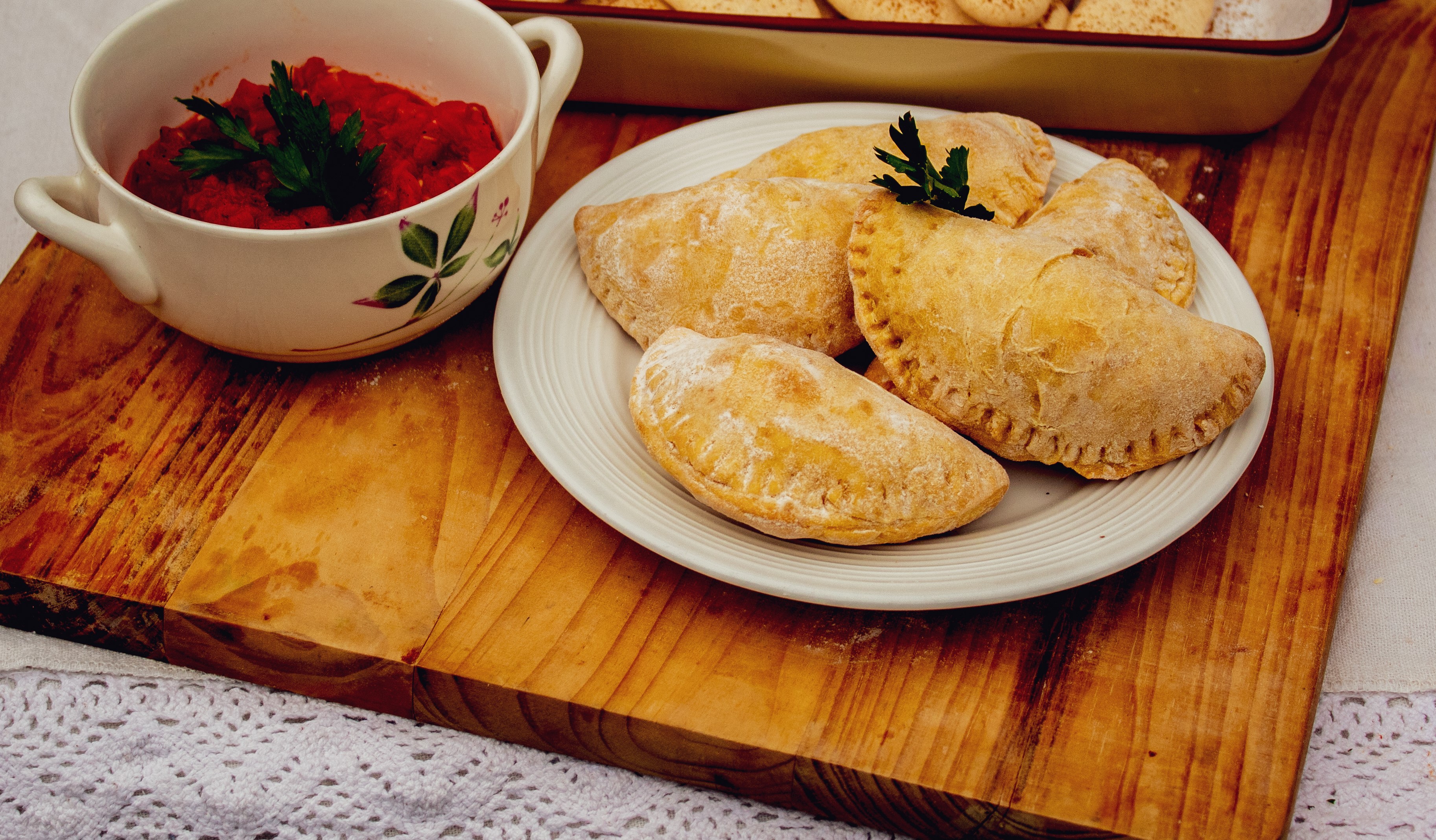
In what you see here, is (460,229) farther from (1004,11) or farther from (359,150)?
(1004,11)

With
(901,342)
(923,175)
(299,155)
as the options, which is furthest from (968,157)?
(299,155)

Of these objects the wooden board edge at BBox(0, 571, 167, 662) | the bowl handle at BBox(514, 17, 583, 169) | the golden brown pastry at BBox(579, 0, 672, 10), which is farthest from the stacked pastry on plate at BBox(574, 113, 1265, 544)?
the wooden board edge at BBox(0, 571, 167, 662)

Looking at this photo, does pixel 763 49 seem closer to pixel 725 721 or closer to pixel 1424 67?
pixel 725 721

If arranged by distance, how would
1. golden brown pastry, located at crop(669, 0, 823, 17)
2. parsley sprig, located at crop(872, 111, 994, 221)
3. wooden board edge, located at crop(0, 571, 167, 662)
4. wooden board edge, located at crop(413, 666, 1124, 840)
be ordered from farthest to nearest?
1. golden brown pastry, located at crop(669, 0, 823, 17)
2. parsley sprig, located at crop(872, 111, 994, 221)
3. wooden board edge, located at crop(0, 571, 167, 662)
4. wooden board edge, located at crop(413, 666, 1124, 840)

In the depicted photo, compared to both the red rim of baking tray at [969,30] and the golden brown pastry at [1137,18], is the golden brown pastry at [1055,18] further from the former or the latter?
the red rim of baking tray at [969,30]

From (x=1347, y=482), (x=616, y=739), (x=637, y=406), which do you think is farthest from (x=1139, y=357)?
(x=616, y=739)

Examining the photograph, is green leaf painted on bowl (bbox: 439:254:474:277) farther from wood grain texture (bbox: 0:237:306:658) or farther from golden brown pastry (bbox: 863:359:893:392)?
golden brown pastry (bbox: 863:359:893:392)
